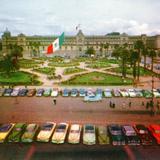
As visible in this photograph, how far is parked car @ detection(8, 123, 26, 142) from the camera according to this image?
30156mm

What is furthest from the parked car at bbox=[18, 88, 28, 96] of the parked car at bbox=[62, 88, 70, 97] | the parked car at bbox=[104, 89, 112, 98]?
the parked car at bbox=[104, 89, 112, 98]

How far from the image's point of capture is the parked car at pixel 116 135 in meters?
29.5

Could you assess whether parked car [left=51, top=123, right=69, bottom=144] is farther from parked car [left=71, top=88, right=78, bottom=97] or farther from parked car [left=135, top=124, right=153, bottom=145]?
parked car [left=71, top=88, right=78, bottom=97]

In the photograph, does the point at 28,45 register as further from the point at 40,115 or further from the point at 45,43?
the point at 40,115

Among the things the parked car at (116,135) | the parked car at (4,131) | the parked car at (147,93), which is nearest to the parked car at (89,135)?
the parked car at (116,135)

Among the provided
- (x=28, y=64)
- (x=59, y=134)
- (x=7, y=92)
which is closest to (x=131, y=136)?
(x=59, y=134)

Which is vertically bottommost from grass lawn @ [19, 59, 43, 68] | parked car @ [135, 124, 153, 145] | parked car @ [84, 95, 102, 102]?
parked car @ [135, 124, 153, 145]

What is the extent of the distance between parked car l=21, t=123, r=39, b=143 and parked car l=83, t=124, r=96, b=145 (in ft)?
19.6

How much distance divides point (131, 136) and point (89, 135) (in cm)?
477

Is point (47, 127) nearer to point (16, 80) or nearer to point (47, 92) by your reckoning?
point (47, 92)

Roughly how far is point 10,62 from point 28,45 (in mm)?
112603

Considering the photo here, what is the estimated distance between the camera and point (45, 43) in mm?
187875

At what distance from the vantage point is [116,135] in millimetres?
30547

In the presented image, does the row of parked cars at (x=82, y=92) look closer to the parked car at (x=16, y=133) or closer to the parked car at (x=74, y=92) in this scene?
the parked car at (x=74, y=92)
